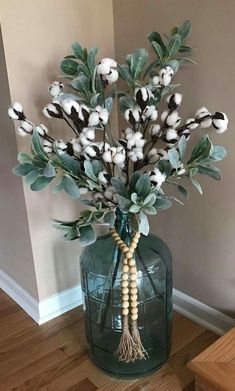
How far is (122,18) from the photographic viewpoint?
64.8 inches

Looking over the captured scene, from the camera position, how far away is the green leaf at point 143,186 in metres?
1.21

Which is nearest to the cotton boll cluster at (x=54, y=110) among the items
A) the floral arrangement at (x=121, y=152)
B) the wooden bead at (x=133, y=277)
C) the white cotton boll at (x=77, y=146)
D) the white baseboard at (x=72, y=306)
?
the floral arrangement at (x=121, y=152)

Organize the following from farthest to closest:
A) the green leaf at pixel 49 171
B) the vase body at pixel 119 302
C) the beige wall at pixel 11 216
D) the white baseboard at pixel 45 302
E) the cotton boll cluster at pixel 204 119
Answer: the white baseboard at pixel 45 302 < the beige wall at pixel 11 216 < the vase body at pixel 119 302 < the cotton boll cluster at pixel 204 119 < the green leaf at pixel 49 171

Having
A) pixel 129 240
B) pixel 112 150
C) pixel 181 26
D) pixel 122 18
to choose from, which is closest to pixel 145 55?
pixel 181 26

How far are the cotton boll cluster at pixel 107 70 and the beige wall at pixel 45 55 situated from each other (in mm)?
375

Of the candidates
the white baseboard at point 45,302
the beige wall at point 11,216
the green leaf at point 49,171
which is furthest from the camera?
the white baseboard at point 45,302

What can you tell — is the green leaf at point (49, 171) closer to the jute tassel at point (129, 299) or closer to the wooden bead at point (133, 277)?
the jute tassel at point (129, 299)

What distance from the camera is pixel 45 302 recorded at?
5.99 ft

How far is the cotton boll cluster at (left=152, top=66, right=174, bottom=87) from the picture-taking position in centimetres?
129

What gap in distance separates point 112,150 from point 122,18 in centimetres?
67

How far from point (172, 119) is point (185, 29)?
29cm

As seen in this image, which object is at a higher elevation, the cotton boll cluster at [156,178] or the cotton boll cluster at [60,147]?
the cotton boll cluster at [60,147]

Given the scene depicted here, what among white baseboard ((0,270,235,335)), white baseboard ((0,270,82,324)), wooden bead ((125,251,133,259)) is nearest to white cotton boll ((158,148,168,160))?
wooden bead ((125,251,133,259))

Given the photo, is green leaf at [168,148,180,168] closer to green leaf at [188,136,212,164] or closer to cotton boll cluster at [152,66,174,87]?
green leaf at [188,136,212,164]
